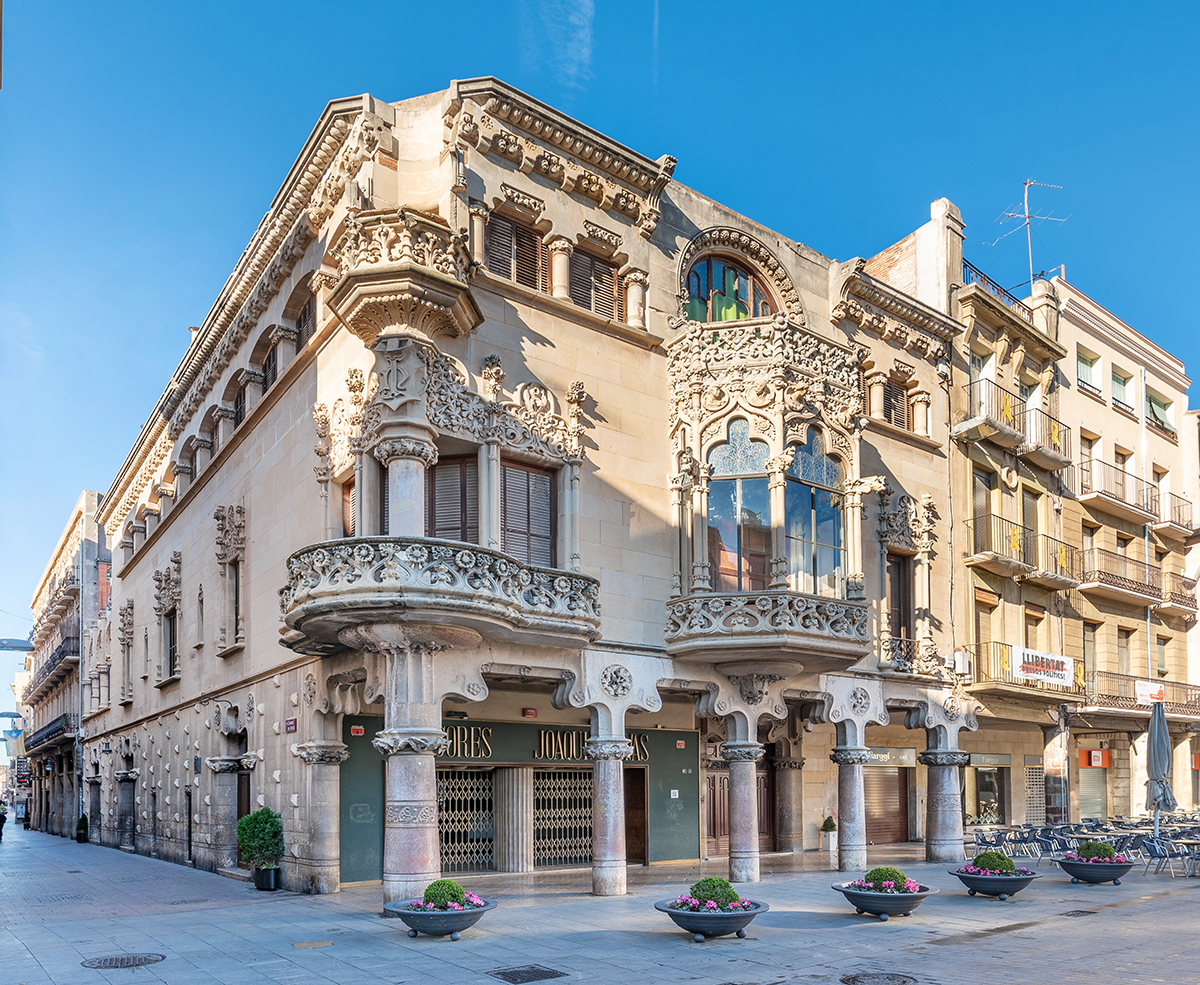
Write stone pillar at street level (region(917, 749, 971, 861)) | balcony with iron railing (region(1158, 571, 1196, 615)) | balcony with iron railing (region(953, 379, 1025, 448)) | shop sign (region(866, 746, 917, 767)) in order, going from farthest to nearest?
balcony with iron railing (region(1158, 571, 1196, 615)) < shop sign (region(866, 746, 917, 767)) < balcony with iron railing (region(953, 379, 1025, 448)) < stone pillar at street level (region(917, 749, 971, 861))

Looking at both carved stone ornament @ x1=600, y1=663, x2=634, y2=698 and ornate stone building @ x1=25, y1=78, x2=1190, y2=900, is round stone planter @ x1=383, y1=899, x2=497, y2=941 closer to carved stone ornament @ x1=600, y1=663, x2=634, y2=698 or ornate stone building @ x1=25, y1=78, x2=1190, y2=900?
ornate stone building @ x1=25, y1=78, x2=1190, y2=900

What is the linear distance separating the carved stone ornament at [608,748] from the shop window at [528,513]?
3252 mm

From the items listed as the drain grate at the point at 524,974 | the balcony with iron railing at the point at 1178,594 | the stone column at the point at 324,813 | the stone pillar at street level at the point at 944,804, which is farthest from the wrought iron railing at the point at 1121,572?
the drain grate at the point at 524,974

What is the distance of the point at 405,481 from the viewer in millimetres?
16781

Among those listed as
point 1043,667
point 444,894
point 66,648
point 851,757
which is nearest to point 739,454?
point 851,757

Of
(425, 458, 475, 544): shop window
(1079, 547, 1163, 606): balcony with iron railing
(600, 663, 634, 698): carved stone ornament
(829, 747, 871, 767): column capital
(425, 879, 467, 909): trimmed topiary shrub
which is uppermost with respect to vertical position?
(425, 458, 475, 544): shop window

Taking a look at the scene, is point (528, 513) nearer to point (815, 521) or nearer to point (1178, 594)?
point (815, 521)

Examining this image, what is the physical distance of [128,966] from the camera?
12242mm

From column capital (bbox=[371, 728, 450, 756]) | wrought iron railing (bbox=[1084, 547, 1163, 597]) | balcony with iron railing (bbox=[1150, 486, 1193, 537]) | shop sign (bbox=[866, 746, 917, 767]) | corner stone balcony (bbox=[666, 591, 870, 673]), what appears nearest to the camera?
column capital (bbox=[371, 728, 450, 756])

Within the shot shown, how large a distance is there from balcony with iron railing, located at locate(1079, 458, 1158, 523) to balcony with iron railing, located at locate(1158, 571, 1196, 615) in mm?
2637

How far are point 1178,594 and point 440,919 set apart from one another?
111ft

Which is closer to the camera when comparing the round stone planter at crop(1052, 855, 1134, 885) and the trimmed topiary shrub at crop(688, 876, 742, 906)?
the trimmed topiary shrub at crop(688, 876, 742, 906)

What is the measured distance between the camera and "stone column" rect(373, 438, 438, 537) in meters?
16.5

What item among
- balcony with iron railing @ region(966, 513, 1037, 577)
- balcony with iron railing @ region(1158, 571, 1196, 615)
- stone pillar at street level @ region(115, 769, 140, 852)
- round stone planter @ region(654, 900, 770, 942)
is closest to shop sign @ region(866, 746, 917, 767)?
balcony with iron railing @ region(966, 513, 1037, 577)
